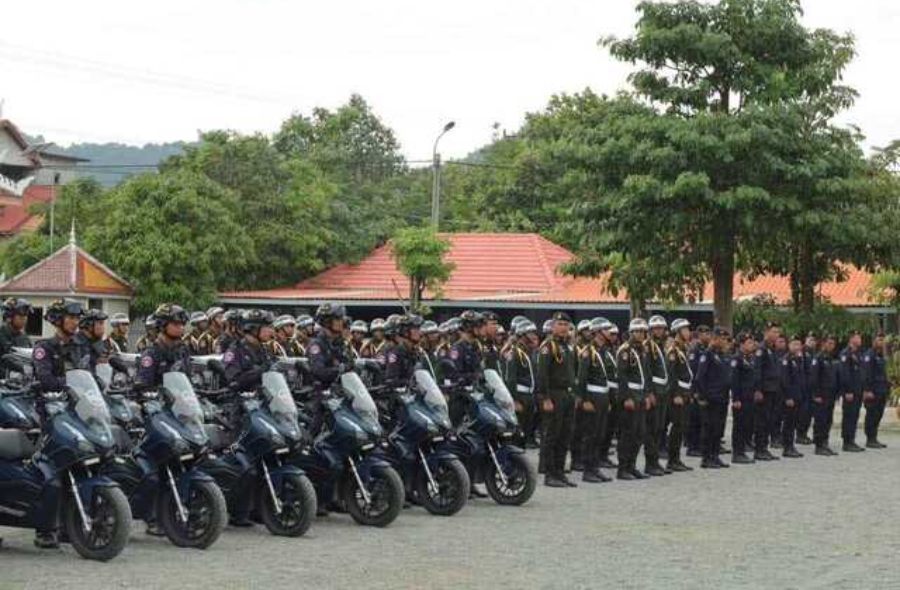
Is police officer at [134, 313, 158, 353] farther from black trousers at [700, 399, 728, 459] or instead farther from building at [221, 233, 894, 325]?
building at [221, 233, 894, 325]

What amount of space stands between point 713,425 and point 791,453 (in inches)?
102

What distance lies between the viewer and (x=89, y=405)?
11.5 meters

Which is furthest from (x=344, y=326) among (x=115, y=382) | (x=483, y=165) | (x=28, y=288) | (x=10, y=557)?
(x=483, y=165)

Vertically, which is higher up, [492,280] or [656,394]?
[492,280]

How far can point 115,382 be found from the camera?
13.3 metres

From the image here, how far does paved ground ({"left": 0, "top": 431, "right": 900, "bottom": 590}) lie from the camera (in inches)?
419

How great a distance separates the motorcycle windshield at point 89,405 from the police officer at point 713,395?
10.8m

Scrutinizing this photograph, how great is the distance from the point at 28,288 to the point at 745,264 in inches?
916

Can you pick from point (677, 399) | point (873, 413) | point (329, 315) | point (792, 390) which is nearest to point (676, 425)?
point (677, 399)

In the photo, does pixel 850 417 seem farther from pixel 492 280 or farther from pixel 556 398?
pixel 492 280

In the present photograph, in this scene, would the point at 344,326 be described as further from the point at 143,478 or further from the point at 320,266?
the point at 320,266

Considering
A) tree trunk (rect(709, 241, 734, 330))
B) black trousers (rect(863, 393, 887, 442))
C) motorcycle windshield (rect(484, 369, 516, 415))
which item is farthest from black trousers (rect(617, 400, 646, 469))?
tree trunk (rect(709, 241, 734, 330))

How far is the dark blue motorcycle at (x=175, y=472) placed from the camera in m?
12.0

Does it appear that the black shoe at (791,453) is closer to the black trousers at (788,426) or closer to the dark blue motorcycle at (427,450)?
the black trousers at (788,426)
